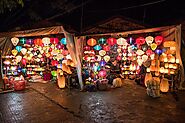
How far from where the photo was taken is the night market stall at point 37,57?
475 inches

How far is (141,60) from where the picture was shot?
50.5 ft

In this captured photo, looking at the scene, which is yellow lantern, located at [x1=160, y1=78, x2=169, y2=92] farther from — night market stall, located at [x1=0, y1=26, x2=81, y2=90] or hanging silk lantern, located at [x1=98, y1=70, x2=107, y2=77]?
night market stall, located at [x1=0, y1=26, x2=81, y2=90]

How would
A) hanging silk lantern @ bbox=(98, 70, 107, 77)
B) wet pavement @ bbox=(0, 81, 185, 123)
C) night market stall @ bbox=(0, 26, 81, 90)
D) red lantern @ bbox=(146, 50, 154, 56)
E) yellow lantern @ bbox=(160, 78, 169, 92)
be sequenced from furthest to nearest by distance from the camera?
red lantern @ bbox=(146, 50, 154, 56)
hanging silk lantern @ bbox=(98, 70, 107, 77)
night market stall @ bbox=(0, 26, 81, 90)
yellow lantern @ bbox=(160, 78, 169, 92)
wet pavement @ bbox=(0, 81, 185, 123)

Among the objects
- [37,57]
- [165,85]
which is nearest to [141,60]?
[165,85]

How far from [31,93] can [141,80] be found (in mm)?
7270

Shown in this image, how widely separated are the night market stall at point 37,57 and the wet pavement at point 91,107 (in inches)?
70.9

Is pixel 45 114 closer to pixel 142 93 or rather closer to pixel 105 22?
pixel 142 93

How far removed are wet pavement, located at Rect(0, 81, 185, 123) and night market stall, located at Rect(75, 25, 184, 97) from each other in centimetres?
81

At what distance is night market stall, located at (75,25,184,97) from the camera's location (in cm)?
1138

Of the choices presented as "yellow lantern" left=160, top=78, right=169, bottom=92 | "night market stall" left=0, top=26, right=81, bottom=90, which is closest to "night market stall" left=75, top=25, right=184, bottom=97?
"yellow lantern" left=160, top=78, right=169, bottom=92

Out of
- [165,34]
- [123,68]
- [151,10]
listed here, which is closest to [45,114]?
[165,34]

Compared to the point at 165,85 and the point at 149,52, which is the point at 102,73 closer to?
the point at 149,52

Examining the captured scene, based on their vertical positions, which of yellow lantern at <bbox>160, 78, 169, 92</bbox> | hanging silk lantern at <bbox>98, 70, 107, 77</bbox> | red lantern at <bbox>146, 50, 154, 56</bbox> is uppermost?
red lantern at <bbox>146, 50, 154, 56</bbox>

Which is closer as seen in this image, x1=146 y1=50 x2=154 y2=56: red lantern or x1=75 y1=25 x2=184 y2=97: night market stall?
x1=75 y1=25 x2=184 y2=97: night market stall
